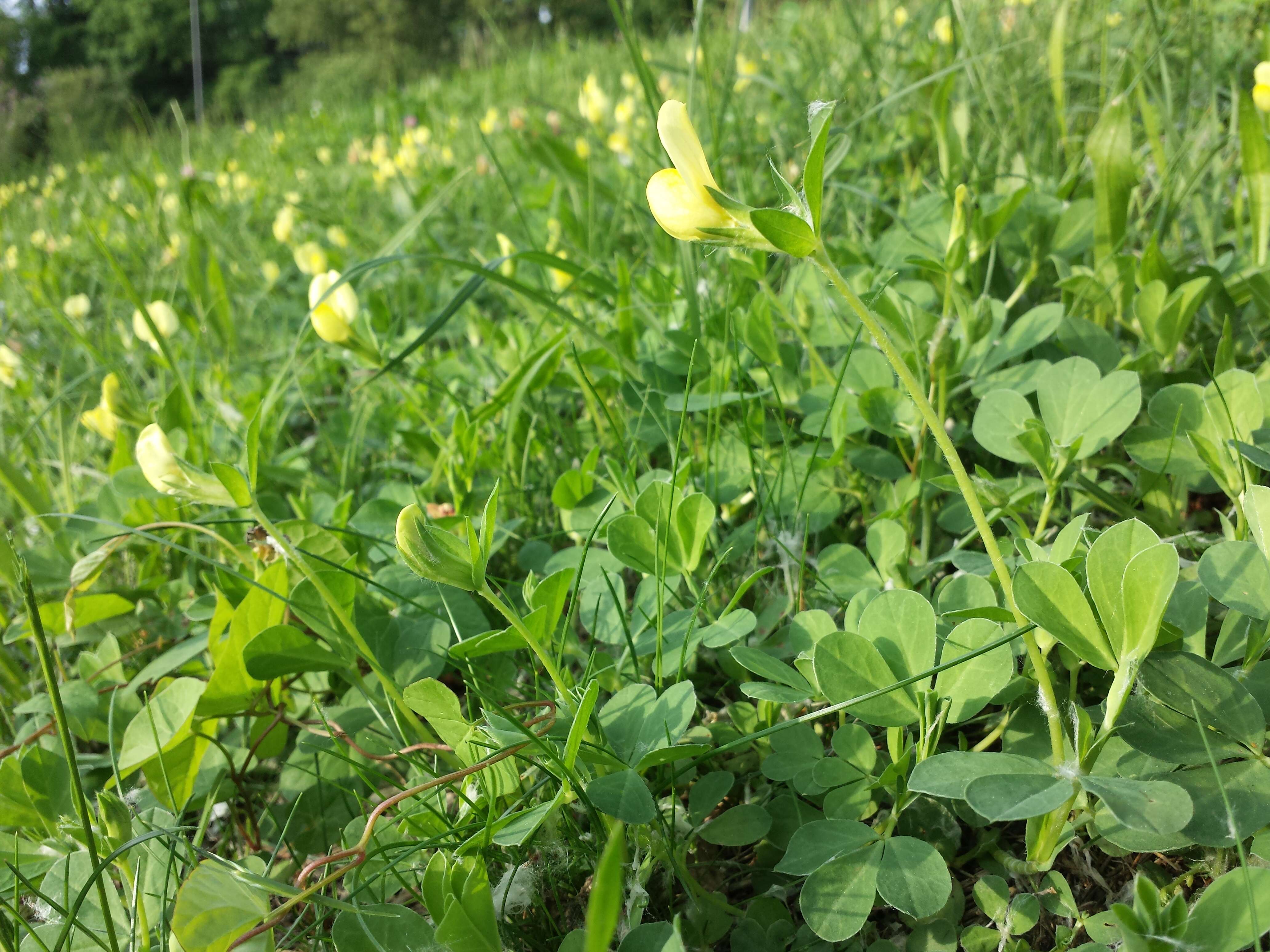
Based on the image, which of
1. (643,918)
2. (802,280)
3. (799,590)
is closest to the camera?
(643,918)

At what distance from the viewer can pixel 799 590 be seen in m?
0.89

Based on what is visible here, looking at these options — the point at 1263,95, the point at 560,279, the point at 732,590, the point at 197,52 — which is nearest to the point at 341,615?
the point at 732,590

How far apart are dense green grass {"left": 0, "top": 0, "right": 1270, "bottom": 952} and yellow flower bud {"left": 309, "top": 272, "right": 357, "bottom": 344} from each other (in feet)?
0.04

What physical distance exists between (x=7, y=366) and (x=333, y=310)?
1.19m

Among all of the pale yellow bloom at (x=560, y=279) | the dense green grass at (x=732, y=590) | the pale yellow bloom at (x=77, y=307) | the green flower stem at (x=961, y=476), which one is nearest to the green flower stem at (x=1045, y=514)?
the dense green grass at (x=732, y=590)

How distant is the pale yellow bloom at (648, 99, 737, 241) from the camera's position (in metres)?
0.61

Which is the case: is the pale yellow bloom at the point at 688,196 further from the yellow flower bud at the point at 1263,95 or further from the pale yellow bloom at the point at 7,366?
the pale yellow bloom at the point at 7,366

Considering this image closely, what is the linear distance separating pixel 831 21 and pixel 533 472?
3589mm

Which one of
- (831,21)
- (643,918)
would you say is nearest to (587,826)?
(643,918)

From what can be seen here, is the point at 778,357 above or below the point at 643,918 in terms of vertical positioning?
above

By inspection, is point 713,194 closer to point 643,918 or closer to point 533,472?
point 643,918

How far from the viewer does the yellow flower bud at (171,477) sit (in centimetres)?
85

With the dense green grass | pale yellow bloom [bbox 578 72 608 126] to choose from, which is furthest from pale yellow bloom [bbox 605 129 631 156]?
the dense green grass

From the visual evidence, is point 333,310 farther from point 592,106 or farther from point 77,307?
point 77,307
